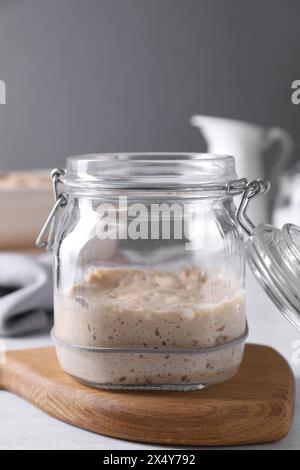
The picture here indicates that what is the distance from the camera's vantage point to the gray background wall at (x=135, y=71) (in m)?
2.52

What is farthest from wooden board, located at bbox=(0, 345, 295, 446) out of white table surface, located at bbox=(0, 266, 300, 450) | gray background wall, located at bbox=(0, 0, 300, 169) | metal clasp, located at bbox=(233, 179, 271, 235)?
gray background wall, located at bbox=(0, 0, 300, 169)

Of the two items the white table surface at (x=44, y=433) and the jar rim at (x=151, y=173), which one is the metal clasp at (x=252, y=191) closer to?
the jar rim at (x=151, y=173)

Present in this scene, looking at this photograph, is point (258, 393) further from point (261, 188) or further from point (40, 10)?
point (40, 10)

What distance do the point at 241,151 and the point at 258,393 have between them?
0.84 metres

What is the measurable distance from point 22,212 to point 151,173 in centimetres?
90

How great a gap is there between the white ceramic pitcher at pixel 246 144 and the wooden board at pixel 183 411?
79 centimetres

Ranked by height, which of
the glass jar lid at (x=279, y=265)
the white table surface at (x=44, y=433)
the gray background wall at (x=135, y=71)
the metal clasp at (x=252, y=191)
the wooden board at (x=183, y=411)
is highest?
the gray background wall at (x=135, y=71)

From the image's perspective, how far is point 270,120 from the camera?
263cm

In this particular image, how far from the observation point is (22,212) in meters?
1.55

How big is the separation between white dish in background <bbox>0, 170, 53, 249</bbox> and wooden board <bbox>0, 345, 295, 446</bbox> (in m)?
0.85

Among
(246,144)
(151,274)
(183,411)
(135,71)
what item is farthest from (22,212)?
(135,71)

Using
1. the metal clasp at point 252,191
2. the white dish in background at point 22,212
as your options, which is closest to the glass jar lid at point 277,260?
the metal clasp at point 252,191

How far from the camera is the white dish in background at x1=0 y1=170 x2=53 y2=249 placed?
5.02ft
